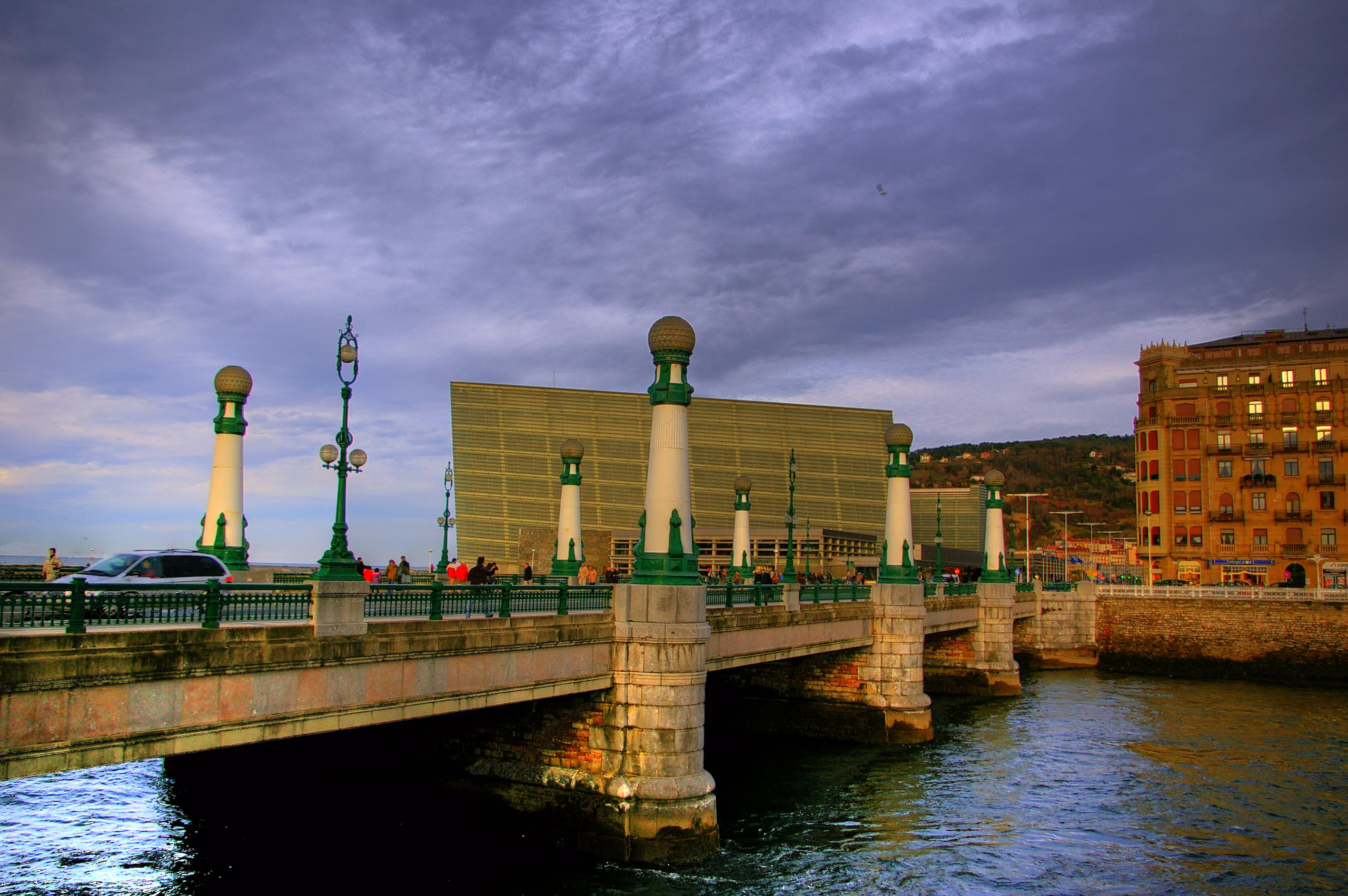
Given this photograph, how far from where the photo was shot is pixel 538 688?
1625 cm

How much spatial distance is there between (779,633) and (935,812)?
5.50 meters

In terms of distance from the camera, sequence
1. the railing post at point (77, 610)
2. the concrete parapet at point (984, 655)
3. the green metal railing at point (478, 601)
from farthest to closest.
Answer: the concrete parapet at point (984, 655), the green metal railing at point (478, 601), the railing post at point (77, 610)

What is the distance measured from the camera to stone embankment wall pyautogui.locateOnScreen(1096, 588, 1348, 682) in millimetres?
50812

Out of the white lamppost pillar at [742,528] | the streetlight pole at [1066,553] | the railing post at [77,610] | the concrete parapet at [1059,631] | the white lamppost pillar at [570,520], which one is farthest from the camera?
the streetlight pole at [1066,553]

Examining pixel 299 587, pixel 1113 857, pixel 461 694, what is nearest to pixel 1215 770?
pixel 1113 857

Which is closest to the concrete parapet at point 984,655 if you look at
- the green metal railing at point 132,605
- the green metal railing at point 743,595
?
the green metal railing at point 743,595

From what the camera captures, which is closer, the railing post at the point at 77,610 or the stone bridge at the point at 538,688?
the railing post at the point at 77,610

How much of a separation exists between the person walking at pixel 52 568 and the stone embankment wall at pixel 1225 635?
5204 cm

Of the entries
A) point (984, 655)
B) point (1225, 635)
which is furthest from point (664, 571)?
point (1225, 635)

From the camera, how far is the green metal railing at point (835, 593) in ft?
91.5

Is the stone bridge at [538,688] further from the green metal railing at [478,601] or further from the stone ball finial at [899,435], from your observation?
the stone ball finial at [899,435]

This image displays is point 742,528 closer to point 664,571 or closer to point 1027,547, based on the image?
point 664,571

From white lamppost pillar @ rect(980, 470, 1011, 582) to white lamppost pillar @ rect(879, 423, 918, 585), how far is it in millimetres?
13678

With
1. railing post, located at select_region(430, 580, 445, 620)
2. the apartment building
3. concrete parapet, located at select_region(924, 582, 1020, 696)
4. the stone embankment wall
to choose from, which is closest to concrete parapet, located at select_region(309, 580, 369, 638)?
railing post, located at select_region(430, 580, 445, 620)
